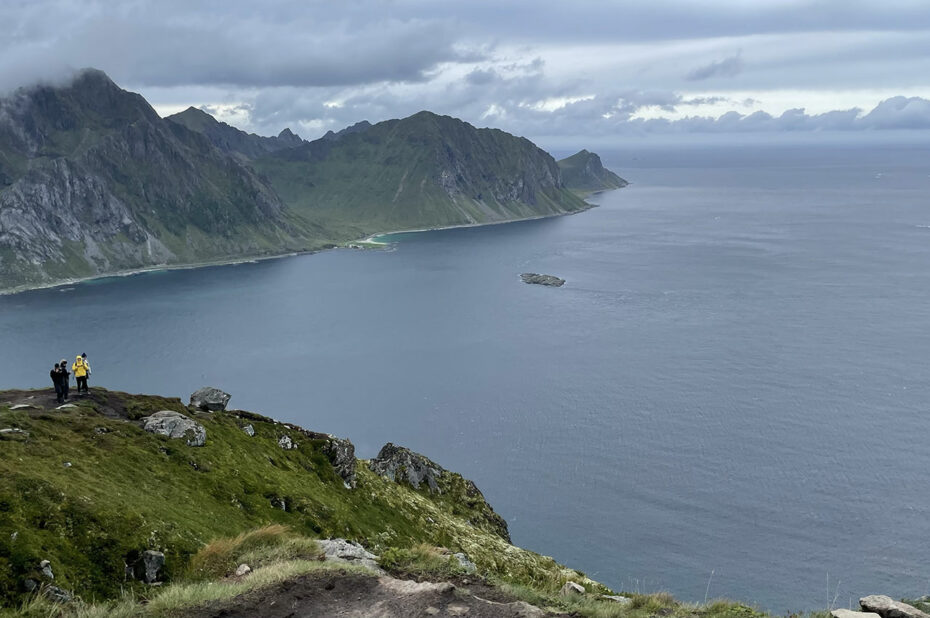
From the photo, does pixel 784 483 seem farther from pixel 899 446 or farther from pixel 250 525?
pixel 250 525

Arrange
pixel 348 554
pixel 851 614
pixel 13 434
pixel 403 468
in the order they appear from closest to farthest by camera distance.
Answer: pixel 851 614
pixel 348 554
pixel 13 434
pixel 403 468

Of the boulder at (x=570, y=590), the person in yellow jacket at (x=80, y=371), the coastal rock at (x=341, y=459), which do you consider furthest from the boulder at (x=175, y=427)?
the boulder at (x=570, y=590)

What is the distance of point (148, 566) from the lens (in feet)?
92.9

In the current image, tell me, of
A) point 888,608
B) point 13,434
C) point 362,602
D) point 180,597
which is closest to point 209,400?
point 13,434

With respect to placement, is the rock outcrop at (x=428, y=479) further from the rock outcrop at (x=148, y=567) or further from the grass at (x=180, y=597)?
the grass at (x=180, y=597)

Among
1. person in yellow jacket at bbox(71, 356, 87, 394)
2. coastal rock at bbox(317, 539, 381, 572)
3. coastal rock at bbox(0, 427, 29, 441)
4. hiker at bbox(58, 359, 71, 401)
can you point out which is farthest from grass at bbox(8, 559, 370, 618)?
person in yellow jacket at bbox(71, 356, 87, 394)

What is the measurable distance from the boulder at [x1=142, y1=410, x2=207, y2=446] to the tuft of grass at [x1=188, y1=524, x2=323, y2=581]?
15683mm

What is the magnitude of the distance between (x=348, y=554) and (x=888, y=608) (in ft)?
67.9

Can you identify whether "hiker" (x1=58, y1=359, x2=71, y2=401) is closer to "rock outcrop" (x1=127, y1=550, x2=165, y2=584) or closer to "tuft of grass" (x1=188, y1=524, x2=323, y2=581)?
"tuft of grass" (x1=188, y1=524, x2=323, y2=581)

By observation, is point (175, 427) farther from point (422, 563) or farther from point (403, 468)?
point (403, 468)

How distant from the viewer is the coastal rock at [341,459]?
5668 cm

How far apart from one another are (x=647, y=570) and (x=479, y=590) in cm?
8432

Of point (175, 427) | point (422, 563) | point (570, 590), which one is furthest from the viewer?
point (175, 427)

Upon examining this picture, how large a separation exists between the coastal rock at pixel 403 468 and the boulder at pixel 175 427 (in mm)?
25329
